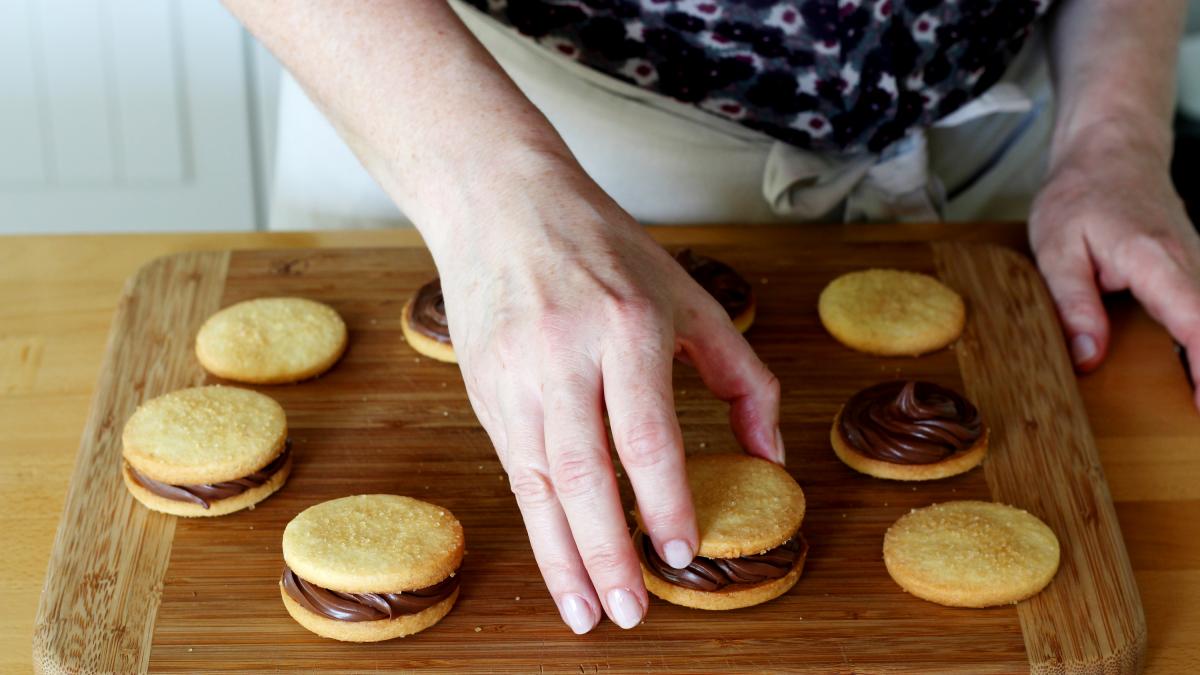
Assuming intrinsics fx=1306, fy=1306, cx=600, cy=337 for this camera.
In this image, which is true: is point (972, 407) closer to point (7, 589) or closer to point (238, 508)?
point (238, 508)

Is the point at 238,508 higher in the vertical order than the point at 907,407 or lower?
lower

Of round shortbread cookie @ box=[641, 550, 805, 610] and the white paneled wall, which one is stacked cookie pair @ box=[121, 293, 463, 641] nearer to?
round shortbread cookie @ box=[641, 550, 805, 610]

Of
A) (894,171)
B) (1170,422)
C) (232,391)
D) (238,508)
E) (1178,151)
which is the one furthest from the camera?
(1178,151)

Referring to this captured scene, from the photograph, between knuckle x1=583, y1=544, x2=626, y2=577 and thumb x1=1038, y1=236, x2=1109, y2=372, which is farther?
thumb x1=1038, y1=236, x2=1109, y2=372

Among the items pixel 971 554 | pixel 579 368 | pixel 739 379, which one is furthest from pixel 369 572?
pixel 971 554

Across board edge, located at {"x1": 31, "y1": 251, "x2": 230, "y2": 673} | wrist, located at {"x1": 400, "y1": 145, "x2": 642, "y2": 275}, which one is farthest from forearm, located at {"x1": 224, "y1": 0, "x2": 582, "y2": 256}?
board edge, located at {"x1": 31, "y1": 251, "x2": 230, "y2": 673}

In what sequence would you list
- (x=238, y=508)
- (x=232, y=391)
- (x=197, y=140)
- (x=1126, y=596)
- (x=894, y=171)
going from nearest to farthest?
1. (x=1126, y=596)
2. (x=238, y=508)
3. (x=232, y=391)
4. (x=894, y=171)
5. (x=197, y=140)

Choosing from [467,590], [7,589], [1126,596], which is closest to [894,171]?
[1126,596]
